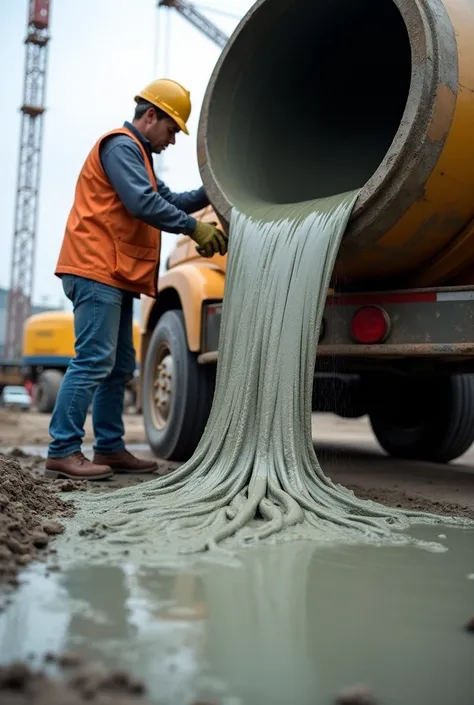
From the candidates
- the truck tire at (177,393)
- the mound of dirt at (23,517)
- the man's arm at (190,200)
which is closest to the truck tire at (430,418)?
the truck tire at (177,393)

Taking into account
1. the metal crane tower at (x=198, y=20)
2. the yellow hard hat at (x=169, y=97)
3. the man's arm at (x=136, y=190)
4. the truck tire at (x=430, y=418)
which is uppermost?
the metal crane tower at (x=198, y=20)

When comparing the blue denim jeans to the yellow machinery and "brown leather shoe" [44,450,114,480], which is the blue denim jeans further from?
the yellow machinery

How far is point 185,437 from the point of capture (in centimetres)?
414

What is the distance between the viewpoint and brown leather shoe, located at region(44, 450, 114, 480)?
3.22 metres

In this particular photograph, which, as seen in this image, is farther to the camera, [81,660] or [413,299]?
[413,299]

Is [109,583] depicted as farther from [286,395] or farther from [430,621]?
[286,395]

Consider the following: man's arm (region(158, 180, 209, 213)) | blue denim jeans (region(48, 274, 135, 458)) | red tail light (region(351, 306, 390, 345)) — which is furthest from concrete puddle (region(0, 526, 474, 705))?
man's arm (region(158, 180, 209, 213))

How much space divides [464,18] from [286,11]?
0.92 m

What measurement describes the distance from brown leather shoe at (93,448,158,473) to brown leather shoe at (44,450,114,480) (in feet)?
→ 1.22

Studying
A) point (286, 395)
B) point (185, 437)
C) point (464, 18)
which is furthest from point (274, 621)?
point (185, 437)

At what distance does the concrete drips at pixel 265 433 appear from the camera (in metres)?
2.24

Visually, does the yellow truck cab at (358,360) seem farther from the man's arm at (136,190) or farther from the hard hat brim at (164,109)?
the hard hat brim at (164,109)

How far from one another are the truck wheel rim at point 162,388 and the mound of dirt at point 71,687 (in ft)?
10.1

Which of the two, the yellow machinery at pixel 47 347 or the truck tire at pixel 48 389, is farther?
the yellow machinery at pixel 47 347
